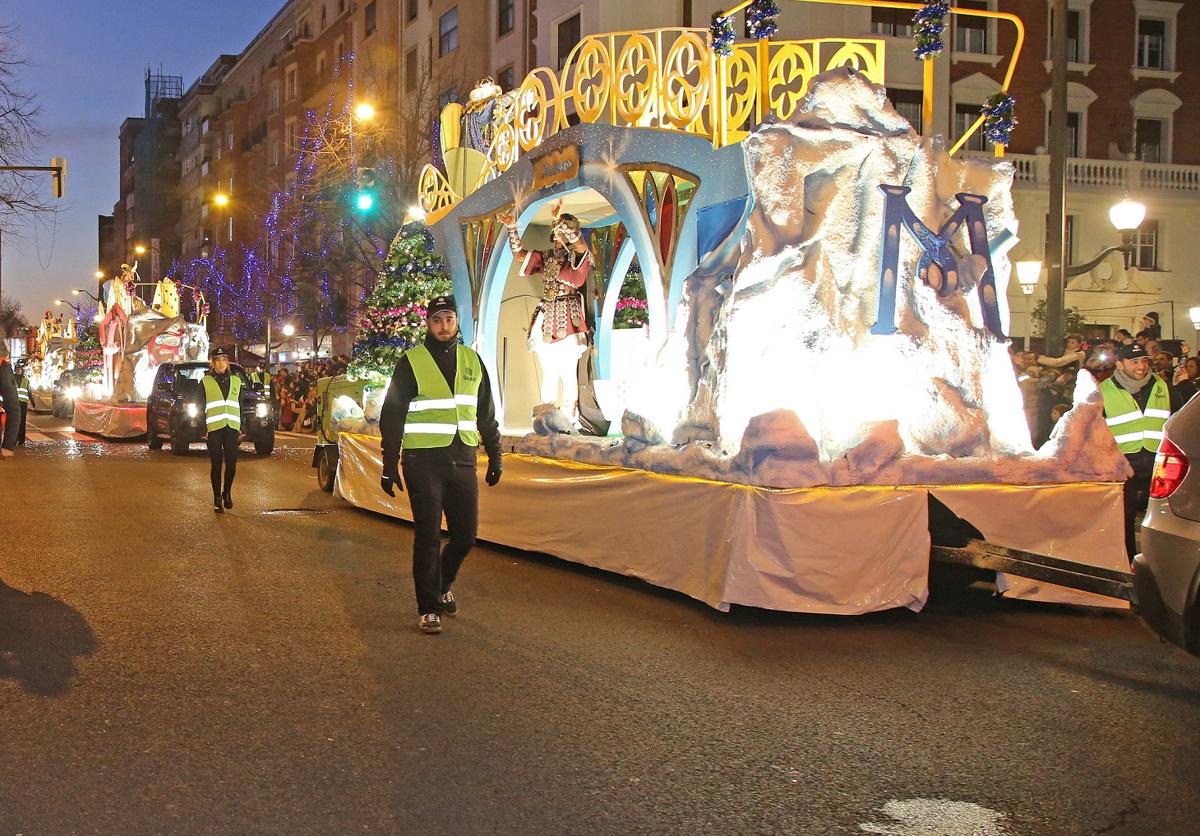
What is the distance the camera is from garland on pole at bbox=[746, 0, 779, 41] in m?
8.70

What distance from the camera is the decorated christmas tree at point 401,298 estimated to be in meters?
15.3

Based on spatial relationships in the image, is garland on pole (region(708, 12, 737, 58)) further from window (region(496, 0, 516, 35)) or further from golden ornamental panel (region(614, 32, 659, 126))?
window (region(496, 0, 516, 35))

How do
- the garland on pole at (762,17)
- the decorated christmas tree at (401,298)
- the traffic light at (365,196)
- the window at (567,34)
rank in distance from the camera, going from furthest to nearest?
the window at (567,34) → the traffic light at (365,196) → the decorated christmas tree at (401,298) → the garland on pole at (762,17)

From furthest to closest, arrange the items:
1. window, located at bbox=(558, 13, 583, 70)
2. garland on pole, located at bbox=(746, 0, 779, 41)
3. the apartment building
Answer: the apartment building < window, located at bbox=(558, 13, 583, 70) < garland on pole, located at bbox=(746, 0, 779, 41)

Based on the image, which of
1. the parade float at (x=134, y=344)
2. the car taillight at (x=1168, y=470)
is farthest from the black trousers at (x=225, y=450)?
the parade float at (x=134, y=344)

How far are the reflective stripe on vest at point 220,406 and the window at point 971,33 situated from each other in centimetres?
2261

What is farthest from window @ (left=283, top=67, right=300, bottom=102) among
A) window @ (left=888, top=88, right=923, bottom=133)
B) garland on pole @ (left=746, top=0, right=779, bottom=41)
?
garland on pole @ (left=746, top=0, right=779, bottom=41)

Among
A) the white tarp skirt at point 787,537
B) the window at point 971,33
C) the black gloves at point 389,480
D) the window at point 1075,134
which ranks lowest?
the white tarp skirt at point 787,537

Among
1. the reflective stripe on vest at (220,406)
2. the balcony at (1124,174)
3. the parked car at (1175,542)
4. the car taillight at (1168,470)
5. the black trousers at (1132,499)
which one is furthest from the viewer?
the balcony at (1124,174)

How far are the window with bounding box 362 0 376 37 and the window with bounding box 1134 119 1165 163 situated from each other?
1093 inches

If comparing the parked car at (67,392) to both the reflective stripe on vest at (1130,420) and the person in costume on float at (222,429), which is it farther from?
the reflective stripe on vest at (1130,420)

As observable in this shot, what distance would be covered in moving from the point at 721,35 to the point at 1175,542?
213 inches

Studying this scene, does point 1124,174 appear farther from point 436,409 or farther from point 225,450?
point 436,409

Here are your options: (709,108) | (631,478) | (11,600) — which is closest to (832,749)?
(631,478)
